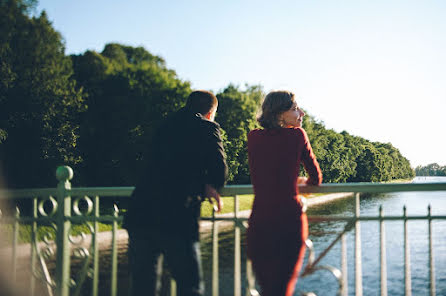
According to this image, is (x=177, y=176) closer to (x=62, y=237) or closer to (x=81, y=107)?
(x=62, y=237)

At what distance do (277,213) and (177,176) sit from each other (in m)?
0.62

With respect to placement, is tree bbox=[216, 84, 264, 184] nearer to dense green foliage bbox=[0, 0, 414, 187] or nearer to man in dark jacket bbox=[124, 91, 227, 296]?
dense green foliage bbox=[0, 0, 414, 187]

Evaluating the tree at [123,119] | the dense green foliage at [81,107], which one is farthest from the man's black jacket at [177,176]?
the tree at [123,119]

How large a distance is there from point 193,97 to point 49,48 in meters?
22.1

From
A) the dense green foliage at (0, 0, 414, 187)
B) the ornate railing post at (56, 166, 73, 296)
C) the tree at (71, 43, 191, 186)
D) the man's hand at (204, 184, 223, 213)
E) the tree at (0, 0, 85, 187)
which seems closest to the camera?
the man's hand at (204, 184, 223, 213)

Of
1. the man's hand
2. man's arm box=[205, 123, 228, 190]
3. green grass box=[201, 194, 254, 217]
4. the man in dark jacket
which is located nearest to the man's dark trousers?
the man in dark jacket

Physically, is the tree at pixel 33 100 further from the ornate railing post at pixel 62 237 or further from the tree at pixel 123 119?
the ornate railing post at pixel 62 237

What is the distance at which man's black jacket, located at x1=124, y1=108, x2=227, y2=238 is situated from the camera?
8.33 feet

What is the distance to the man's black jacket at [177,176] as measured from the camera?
2.54 metres

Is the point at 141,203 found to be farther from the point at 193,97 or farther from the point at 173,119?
the point at 193,97

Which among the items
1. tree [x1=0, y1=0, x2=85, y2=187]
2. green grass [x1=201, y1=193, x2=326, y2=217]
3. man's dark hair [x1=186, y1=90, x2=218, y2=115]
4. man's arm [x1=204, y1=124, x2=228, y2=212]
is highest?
tree [x1=0, y1=0, x2=85, y2=187]

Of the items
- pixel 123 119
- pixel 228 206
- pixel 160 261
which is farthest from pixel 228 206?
pixel 160 261

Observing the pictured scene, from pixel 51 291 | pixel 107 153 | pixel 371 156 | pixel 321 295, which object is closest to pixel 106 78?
pixel 107 153

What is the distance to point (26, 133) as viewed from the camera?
76.4 feet
